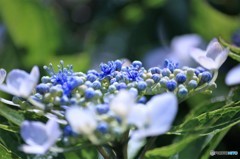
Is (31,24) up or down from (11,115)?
up

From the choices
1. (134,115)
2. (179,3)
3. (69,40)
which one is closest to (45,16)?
(69,40)

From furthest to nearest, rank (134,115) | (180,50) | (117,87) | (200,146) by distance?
1. (180,50)
2. (200,146)
3. (117,87)
4. (134,115)

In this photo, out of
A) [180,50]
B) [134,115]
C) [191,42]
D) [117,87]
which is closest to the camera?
[134,115]

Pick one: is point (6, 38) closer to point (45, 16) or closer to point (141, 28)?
point (45, 16)

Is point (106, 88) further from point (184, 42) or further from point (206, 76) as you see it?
point (184, 42)

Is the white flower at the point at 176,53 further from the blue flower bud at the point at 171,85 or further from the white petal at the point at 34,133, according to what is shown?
the white petal at the point at 34,133

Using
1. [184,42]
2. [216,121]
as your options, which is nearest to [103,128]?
[216,121]
